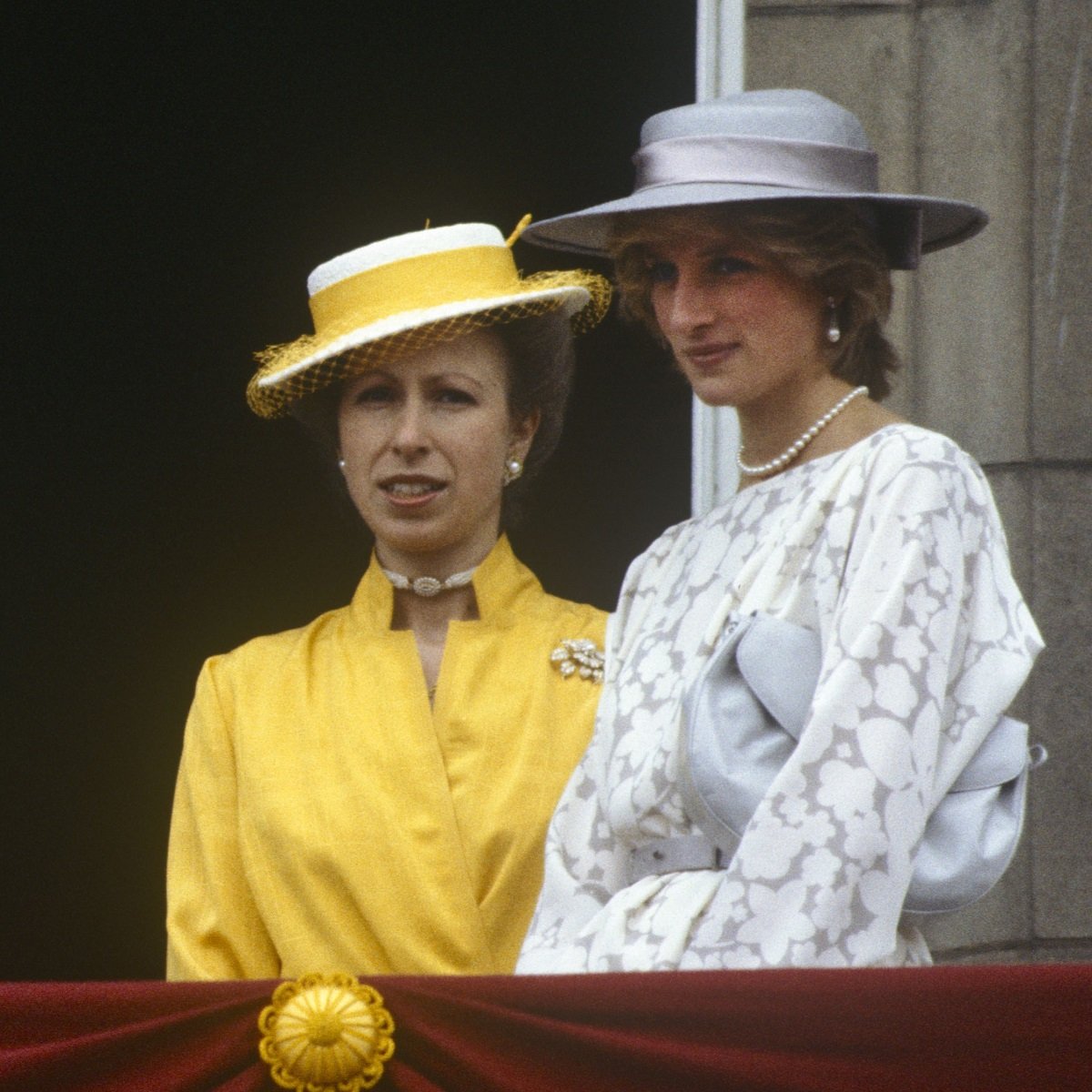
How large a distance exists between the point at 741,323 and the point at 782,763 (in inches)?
22.0

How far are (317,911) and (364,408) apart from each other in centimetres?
68

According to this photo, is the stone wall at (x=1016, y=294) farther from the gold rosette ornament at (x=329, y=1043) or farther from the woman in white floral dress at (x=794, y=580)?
the gold rosette ornament at (x=329, y=1043)

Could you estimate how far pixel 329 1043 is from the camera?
7.30 feet

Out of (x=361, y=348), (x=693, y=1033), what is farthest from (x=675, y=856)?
(x=361, y=348)

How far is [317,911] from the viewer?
3.06m

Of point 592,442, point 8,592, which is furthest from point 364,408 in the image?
point 8,592

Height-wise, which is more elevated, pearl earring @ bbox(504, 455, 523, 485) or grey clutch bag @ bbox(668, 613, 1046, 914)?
pearl earring @ bbox(504, 455, 523, 485)

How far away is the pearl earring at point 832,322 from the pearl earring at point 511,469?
2.14 feet

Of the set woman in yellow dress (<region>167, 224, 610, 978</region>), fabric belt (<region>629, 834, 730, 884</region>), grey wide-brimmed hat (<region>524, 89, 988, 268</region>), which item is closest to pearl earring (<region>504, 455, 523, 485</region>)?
woman in yellow dress (<region>167, 224, 610, 978</region>)

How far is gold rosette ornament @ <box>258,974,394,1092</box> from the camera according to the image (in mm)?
2227

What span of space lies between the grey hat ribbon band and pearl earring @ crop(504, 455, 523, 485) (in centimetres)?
61

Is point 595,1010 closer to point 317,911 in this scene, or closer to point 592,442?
point 317,911

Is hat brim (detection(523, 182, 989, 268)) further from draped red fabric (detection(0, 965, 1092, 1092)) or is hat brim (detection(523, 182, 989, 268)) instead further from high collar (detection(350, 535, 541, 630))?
draped red fabric (detection(0, 965, 1092, 1092))

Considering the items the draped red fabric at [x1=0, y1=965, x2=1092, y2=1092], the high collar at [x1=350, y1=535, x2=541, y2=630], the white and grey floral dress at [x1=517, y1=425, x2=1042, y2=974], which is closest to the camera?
the draped red fabric at [x1=0, y1=965, x2=1092, y2=1092]
